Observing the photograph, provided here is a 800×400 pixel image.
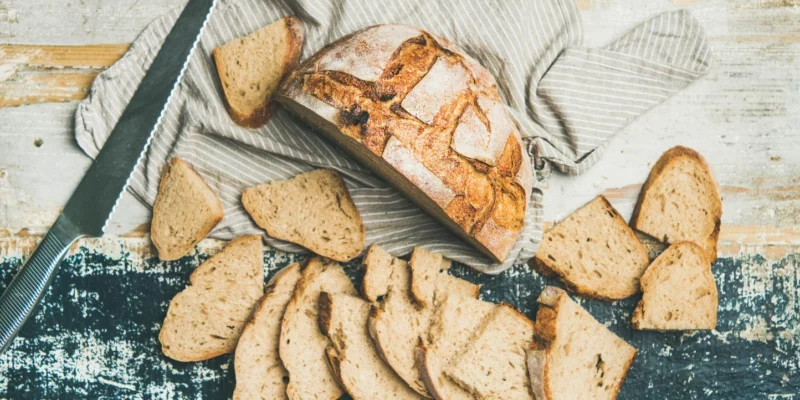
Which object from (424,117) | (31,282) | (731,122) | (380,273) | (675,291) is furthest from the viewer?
(731,122)

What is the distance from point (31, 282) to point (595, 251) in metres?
2.58

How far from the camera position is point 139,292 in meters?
3.42

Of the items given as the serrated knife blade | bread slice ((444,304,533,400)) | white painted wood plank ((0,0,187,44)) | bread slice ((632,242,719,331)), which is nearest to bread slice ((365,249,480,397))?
bread slice ((444,304,533,400))

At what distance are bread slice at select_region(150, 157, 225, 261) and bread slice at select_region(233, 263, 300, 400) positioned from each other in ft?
1.37

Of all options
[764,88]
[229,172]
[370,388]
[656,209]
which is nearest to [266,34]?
[229,172]

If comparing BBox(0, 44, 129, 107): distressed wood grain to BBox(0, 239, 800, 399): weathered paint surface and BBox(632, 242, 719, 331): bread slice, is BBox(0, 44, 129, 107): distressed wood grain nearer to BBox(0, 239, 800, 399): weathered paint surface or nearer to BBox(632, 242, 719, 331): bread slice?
BBox(0, 239, 800, 399): weathered paint surface

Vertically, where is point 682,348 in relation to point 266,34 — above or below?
below

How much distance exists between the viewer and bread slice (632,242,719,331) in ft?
11.2

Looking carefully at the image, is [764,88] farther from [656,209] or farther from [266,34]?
[266,34]

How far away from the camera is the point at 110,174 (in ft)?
10.7

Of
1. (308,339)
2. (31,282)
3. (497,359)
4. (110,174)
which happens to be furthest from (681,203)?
(31,282)

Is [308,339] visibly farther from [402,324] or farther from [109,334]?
[109,334]

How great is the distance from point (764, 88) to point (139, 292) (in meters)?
3.19

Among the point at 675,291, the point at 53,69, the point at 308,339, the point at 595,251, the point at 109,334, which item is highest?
the point at 53,69
